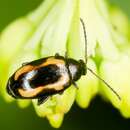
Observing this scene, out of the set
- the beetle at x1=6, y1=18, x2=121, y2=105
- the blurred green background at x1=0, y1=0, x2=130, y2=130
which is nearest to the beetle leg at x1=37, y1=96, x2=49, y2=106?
the beetle at x1=6, y1=18, x2=121, y2=105

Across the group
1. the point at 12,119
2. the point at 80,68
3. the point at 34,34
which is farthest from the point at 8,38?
the point at 12,119

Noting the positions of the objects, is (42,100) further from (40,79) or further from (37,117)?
(37,117)

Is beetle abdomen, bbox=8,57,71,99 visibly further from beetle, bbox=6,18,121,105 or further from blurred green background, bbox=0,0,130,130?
blurred green background, bbox=0,0,130,130

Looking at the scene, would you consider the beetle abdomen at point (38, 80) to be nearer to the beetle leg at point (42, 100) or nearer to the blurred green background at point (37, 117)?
the beetle leg at point (42, 100)

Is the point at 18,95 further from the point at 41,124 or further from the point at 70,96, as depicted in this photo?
the point at 41,124

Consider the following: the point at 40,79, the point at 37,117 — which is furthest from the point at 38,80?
the point at 37,117

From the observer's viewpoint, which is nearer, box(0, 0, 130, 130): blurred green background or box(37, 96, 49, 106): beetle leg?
box(37, 96, 49, 106): beetle leg
